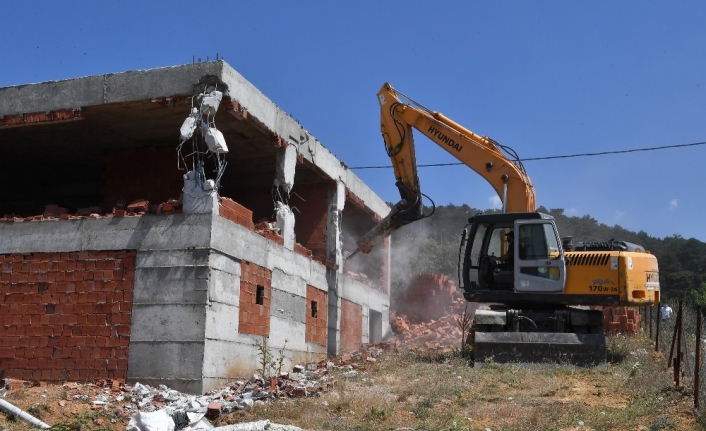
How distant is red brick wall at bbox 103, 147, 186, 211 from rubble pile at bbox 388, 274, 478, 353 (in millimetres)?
9698

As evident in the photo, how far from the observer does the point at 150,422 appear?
9578mm

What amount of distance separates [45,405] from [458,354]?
724cm

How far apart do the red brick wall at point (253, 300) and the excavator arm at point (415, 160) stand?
3631mm

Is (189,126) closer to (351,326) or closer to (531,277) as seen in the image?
(531,277)

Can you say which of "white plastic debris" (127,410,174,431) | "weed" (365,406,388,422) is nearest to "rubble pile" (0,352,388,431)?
"white plastic debris" (127,410,174,431)

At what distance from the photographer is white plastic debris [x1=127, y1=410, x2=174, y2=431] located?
9539mm

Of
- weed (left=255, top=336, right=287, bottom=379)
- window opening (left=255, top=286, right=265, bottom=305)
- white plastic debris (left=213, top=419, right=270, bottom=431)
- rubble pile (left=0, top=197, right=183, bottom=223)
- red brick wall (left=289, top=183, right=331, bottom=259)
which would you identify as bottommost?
white plastic debris (left=213, top=419, right=270, bottom=431)

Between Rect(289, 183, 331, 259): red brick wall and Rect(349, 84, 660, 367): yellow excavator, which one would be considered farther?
Rect(289, 183, 331, 259): red brick wall

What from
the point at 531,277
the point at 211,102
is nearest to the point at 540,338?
the point at 531,277

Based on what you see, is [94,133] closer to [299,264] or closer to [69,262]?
[69,262]

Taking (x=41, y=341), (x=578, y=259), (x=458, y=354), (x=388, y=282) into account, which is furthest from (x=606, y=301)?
(x=388, y=282)

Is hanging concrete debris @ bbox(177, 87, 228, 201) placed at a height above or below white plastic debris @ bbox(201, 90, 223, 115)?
below

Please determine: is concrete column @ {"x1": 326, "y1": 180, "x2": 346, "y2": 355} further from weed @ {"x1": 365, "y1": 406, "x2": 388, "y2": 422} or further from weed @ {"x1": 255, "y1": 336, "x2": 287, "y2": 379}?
weed @ {"x1": 365, "y1": 406, "x2": 388, "y2": 422}

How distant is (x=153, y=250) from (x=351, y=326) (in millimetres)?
7900
